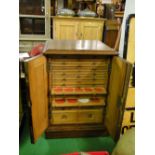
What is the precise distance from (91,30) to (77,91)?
5.98 ft

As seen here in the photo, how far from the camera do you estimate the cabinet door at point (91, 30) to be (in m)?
3.21

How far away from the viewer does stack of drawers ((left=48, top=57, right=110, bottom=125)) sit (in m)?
1.69

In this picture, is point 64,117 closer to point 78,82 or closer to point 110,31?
point 78,82

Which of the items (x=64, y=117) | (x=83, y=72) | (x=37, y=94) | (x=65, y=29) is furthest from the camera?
(x=65, y=29)

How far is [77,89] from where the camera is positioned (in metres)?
1.79

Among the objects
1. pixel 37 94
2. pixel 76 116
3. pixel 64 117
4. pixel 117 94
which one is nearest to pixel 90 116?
pixel 76 116

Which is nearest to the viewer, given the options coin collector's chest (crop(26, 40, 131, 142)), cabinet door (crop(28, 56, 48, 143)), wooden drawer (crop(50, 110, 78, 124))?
cabinet door (crop(28, 56, 48, 143))

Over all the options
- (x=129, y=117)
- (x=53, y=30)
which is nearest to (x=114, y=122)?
(x=129, y=117)

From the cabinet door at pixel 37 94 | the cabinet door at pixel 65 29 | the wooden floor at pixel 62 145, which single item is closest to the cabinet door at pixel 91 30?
the cabinet door at pixel 65 29

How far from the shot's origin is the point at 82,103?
1803 mm

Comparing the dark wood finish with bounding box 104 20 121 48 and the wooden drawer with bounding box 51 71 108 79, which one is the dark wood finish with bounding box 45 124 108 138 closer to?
the wooden drawer with bounding box 51 71 108 79

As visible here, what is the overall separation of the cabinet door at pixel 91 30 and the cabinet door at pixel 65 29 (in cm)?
13

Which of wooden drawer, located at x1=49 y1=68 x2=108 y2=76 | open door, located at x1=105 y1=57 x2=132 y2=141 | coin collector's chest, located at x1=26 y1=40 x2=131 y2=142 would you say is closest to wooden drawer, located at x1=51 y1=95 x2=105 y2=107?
coin collector's chest, located at x1=26 y1=40 x2=131 y2=142
